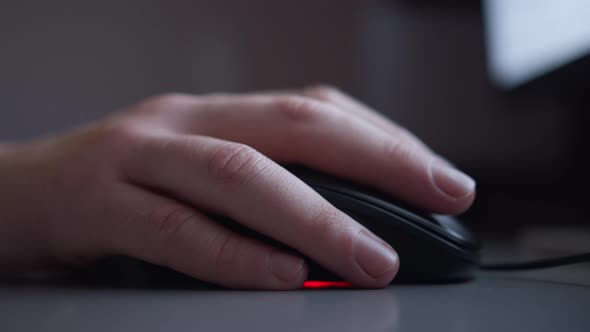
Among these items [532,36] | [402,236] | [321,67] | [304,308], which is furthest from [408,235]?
[321,67]

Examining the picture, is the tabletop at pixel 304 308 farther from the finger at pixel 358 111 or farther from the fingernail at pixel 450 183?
the finger at pixel 358 111

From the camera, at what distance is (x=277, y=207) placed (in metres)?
0.38

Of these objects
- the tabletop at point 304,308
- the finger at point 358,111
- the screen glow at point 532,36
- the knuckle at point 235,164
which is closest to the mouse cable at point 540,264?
the tabletop at point 304,308

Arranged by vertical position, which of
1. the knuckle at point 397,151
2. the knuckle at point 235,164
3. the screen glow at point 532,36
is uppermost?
the screen glow at point 532,36

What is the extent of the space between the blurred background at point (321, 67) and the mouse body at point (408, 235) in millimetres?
721

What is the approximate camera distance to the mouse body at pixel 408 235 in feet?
1.32

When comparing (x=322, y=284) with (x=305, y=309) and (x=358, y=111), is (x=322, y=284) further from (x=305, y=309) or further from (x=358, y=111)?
(x=358, y=111)

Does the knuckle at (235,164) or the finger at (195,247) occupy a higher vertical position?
the knuckle at (235,164)

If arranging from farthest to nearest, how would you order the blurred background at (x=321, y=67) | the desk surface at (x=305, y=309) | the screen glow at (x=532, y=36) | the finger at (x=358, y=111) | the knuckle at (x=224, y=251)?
the blurred background at (x=321, y=67)
the screen glow at (x=532, y=36)
the finger at (x=358, y=111)
the knuckle at (x=224, y=251)
the desk surface at (x=305, y=309)

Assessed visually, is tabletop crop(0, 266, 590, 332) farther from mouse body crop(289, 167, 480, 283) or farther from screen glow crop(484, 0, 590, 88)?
screen glow crop(484, 0, 590, 88)

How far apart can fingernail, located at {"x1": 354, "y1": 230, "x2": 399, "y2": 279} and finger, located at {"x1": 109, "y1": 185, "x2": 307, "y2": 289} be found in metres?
0.04

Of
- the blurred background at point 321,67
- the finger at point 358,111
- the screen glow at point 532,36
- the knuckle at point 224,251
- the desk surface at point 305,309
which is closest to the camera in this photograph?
the desk surface at point 305,309

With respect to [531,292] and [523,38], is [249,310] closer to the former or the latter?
[531,292]

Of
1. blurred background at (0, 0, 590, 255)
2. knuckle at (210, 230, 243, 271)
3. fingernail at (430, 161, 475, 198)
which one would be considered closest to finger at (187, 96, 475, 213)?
fingernail at (430, 161, 475, 198)
